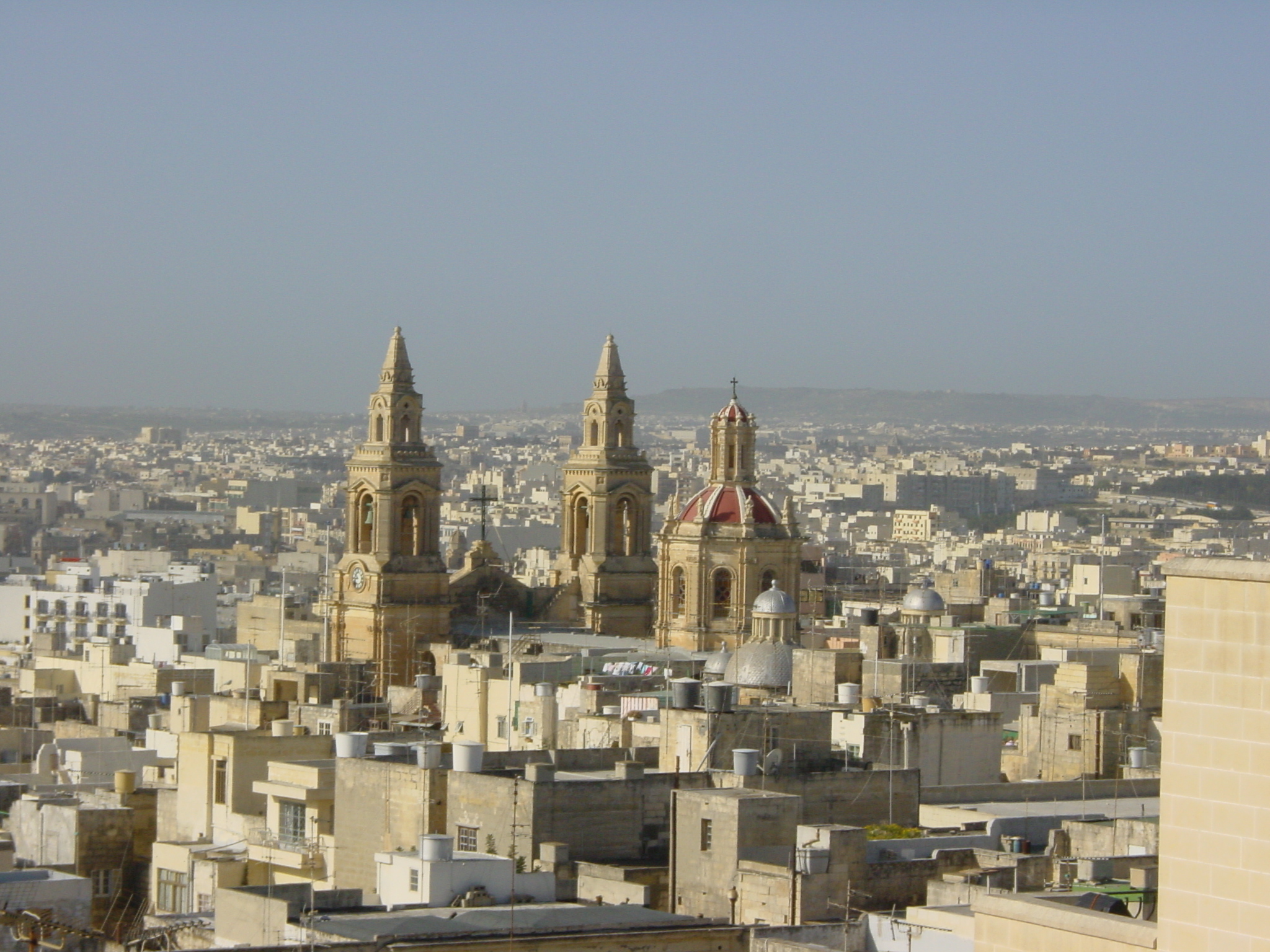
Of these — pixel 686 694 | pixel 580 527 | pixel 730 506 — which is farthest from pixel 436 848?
pixel 580 527

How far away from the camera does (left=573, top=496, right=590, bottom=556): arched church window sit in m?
67.4

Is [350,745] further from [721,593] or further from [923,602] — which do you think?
[721,593]

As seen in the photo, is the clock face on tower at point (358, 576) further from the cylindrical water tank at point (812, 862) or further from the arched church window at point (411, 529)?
the cylindrical water tank at point (812, 862)

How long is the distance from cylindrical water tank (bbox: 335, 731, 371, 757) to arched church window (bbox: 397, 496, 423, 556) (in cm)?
3786

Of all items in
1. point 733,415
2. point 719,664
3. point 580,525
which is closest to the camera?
point 719,664

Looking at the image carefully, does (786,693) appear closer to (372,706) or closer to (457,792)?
(372,706)

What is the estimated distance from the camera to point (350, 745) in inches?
1090

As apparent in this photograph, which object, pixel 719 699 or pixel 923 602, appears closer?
pixel 719 699

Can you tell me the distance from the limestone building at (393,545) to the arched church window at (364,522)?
0.04 ft

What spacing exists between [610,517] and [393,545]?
4694 millimetres

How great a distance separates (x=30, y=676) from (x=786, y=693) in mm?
21626

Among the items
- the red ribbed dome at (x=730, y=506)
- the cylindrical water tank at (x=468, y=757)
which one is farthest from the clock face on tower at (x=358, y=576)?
the cylindrical water tank at (x=468, y=757)

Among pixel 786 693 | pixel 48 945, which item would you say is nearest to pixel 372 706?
pixel 786 693

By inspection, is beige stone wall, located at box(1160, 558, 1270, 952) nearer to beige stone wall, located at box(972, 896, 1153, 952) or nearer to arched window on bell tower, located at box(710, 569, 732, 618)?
beige stone wall, located at box(972, 896, 1153, 952)
